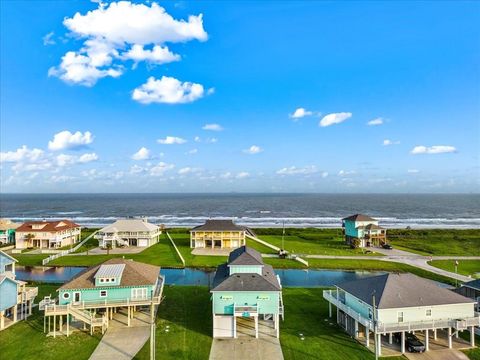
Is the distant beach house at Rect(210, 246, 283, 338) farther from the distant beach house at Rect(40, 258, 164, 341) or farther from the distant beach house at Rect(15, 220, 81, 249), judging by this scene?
the distant beach house at Rect(15, 220, 81, 249)

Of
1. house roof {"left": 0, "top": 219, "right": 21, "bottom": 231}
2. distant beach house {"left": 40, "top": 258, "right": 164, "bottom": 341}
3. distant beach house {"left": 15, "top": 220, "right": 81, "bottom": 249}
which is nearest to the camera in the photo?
distant beach house {"left": 40, "top": 258, "right": 164, "bottom": 341}

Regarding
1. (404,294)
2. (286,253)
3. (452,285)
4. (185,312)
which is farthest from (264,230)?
(404,294)

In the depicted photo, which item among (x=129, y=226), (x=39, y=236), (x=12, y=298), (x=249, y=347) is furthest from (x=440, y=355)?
(x=39, y=236)

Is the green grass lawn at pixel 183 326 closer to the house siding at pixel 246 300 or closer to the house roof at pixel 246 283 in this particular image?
the house siding at pixel 246 300

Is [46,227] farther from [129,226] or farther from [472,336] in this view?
[472,336]

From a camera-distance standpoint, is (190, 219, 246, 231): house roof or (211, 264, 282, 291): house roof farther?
(190, 219, 246, 231): house roof

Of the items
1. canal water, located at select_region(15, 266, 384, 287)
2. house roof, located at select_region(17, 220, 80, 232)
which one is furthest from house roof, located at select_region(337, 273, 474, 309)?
house roof, located at select_region(17, 220, 80, 232)
